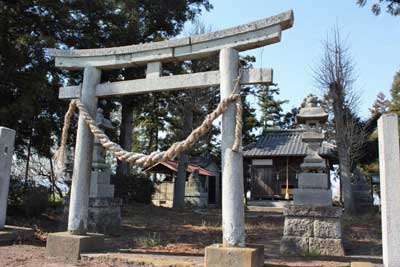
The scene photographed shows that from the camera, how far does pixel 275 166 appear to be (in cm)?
2191

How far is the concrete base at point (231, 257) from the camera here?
15.6ft

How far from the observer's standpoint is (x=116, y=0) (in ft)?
Result: 49.9

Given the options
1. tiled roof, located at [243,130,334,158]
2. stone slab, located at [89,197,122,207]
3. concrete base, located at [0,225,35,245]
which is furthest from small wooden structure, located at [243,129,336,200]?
concrete base, located at [0,225,35,245]

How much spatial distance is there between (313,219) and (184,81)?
4.09 metres

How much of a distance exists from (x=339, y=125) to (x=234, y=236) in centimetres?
1195

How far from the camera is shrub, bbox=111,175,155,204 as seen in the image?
17.1m

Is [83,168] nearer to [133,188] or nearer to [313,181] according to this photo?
[313,181]

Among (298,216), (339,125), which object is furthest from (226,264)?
(339,125)

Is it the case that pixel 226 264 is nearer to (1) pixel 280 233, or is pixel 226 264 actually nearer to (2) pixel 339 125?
(1) pixel 280 233

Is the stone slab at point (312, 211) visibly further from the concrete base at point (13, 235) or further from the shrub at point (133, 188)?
the shrub at point (133, 188)

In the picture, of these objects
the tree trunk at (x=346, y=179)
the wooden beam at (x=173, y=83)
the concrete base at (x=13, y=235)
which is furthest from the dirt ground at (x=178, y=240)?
the wooden beam at (x=173, y=83)

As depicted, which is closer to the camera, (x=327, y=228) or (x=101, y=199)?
(x=327, y=228)

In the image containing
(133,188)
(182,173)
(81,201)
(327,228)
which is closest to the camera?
(81,201)

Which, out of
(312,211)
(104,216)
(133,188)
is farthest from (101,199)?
(133,188)
